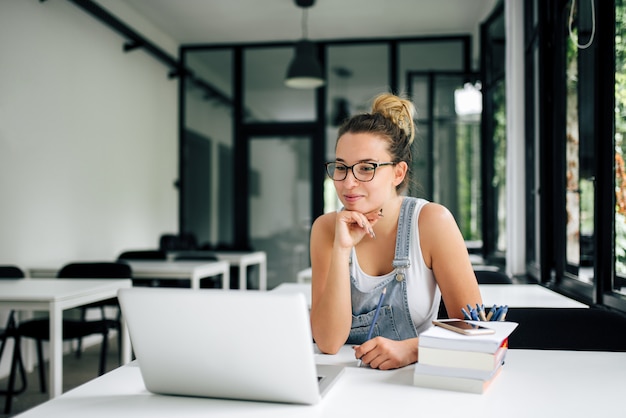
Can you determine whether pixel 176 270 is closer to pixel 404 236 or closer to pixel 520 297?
pixel 520 297

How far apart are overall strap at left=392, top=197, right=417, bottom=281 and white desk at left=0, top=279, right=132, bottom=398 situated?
1917 mm

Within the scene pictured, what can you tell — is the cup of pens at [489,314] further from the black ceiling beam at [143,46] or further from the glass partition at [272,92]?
Answer: the glass partition at [272,92]

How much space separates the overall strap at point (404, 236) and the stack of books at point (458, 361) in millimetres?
472

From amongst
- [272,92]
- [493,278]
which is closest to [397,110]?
[493,278]

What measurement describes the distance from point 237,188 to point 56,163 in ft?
9.69

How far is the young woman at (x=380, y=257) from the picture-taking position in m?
1.59

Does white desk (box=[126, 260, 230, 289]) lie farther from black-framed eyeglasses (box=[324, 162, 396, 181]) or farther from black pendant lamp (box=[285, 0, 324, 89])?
black-framed eyeglasses (box=[324, 162, 396, 181])

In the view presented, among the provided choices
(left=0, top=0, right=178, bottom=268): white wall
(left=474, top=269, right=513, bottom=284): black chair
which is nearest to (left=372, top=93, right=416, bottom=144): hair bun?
(left=474, top=269, right=513, bottom=284): black chair

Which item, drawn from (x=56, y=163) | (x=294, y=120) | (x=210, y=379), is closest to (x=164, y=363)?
A: (x=210, y=379)

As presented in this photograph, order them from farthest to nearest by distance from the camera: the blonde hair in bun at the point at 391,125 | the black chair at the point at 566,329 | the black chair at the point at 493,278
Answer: the black chair at the point at 493,278
the black chair at the point at 566,329
the blonde hair in bun at the point at 391,125

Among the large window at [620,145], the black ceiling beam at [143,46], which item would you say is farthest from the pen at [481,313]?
the black ceiling beam at [143,46]

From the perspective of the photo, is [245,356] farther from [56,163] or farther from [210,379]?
[56,163]

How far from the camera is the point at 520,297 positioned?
8.20 ft

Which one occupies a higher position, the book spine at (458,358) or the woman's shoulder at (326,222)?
the woman's shoulder at (326,222)
